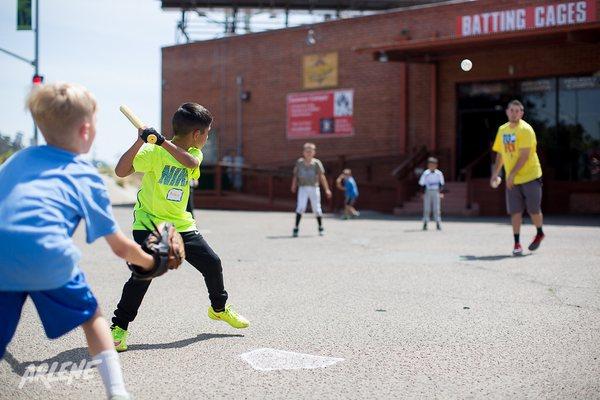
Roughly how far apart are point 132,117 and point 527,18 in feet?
64.9

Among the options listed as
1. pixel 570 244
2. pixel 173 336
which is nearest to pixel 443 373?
pixel 173 336

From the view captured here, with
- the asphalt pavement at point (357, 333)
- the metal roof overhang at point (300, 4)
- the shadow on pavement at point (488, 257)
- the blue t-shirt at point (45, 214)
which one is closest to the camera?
the blue t-shirt at point (45, 214)

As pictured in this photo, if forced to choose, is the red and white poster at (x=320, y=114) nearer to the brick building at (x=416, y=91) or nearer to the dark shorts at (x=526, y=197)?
the brick building at (x=416, y=91)

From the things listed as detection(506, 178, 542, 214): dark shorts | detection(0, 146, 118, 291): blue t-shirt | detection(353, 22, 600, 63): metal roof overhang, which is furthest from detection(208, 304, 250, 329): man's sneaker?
detection(353, 22, 600, 63): metal roof overhang

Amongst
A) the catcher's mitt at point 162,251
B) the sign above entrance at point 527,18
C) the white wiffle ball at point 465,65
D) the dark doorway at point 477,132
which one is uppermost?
the sign above entrance at point 527,18

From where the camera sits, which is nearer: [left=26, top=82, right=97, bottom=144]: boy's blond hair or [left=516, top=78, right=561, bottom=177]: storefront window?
[left=26, top=82, right=97, bottom=144]: boy's blond hair

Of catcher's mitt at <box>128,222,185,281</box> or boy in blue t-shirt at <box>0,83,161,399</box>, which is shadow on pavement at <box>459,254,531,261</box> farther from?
boy in blue t-shirt at <box>0,83,161,399</box>

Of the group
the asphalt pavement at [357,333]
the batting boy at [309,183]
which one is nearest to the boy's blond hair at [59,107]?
the asphalt pavement at [357,333]

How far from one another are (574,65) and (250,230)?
40.0ft

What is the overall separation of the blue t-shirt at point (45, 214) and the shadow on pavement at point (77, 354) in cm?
158

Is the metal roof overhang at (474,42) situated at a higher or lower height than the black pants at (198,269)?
higher

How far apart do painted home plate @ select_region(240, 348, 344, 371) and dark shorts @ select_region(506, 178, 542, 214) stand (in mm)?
6152

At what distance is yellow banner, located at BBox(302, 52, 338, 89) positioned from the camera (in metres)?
27.8

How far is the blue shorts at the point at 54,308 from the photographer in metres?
→ 3.21
